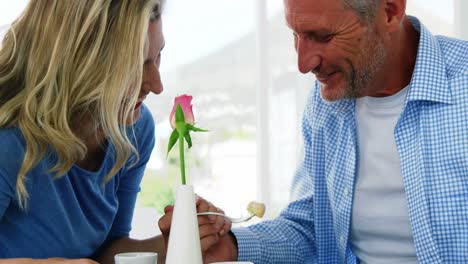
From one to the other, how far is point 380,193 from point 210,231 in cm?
42

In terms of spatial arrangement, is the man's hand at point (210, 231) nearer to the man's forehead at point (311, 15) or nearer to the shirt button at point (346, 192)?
the shirt button at point (346, 192)

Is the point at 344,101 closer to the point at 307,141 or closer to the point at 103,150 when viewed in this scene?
the point at 307,141

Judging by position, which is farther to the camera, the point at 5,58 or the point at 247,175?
the point at 247,175

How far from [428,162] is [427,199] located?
0.08 m

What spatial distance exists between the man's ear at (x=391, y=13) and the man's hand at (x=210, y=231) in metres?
0.59

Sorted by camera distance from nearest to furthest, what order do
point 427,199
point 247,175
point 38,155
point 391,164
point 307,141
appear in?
point 38,155, point 427,199, point 391,164, point 307,141, point 247,175

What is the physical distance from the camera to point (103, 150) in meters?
1.71

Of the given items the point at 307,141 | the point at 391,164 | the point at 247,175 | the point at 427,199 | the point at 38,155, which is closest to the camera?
the point at 38,155

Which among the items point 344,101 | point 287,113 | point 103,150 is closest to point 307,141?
point 344,101

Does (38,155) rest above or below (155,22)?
below

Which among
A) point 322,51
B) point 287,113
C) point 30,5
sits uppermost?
point 30,5

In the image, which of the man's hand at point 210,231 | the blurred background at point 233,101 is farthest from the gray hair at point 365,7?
the blurred background at point 233,101

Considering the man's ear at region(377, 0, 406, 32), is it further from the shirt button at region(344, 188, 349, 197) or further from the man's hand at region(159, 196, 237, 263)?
the man's hand at region(159, 196, 237, 263)

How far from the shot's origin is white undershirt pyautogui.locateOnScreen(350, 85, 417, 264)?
171cm
